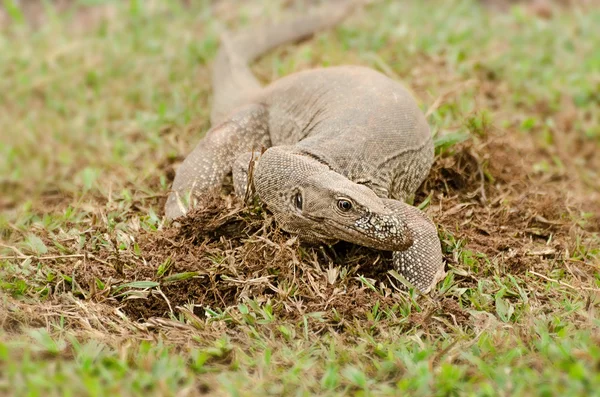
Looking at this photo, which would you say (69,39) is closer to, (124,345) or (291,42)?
(291,42)

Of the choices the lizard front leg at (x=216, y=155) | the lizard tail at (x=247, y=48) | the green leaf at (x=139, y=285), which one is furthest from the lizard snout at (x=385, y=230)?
the lizard tail at (x=247, y=48)

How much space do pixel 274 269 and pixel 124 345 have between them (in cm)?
106

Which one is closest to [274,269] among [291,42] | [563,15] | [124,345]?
[124,345]

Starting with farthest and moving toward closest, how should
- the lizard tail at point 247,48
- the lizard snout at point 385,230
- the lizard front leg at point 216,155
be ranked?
the lizard tail at point 247,48 < the lizard front leg at point 216,155 < the lizard snout at point 385,230

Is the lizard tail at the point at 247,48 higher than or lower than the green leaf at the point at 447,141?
higher

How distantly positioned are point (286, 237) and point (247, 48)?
3408mm

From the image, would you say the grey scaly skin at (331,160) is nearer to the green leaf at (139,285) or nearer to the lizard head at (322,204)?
the lizard head at (322,204)

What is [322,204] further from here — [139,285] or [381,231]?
[139,285]

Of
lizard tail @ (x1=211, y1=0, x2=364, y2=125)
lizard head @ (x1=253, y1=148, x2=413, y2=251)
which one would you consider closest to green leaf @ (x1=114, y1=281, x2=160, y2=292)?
lizard head @ (x1=253, y1=148, x2=413, y2=251)

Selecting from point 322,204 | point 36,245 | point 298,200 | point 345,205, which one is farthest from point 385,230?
point 36,245

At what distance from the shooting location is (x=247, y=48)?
7.51 metres

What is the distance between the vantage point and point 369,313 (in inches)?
164

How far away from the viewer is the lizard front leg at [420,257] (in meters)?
4.44

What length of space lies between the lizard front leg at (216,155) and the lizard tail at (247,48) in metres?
0.49
